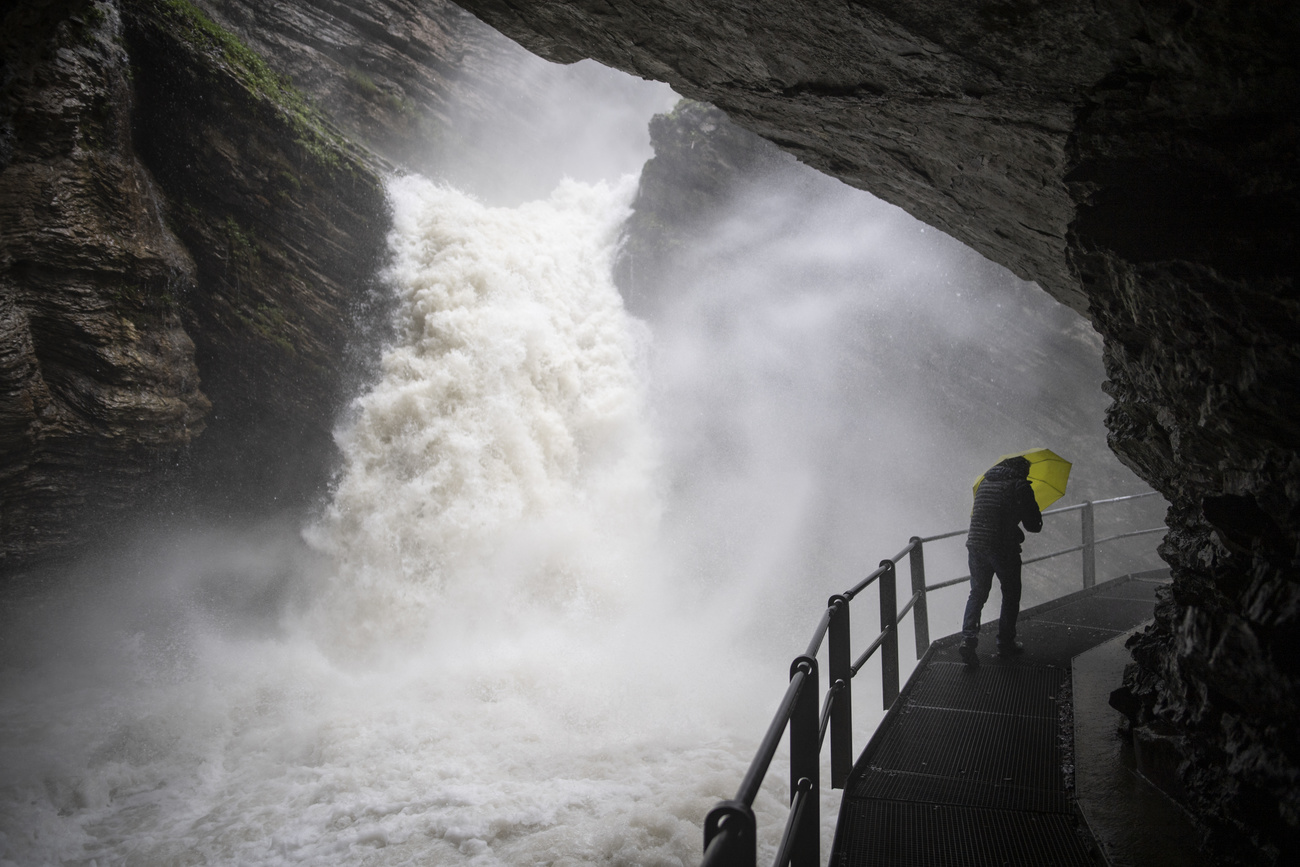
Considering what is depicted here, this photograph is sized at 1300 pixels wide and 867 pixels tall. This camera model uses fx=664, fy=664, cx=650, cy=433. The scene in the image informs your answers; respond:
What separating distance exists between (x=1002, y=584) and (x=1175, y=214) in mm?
3064

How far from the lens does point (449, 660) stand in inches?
395

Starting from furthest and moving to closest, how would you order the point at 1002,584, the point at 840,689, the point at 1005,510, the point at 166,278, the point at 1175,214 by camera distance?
the point at 166,278, the point at 1002,584, the point at 1005,510, the point at 840,689, the point at 1175,214

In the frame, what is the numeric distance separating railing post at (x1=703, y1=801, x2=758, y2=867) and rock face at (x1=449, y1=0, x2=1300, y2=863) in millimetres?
1787

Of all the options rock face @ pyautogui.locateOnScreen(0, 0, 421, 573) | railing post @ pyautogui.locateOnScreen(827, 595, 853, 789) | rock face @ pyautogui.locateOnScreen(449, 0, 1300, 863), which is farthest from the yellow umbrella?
rock face @ pyautogui.locateOnScreen(0, 0, 421, 573)

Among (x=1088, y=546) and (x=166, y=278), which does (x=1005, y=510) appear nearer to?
(x=1088, y=546)

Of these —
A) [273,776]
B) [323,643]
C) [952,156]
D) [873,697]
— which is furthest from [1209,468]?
[323,643]

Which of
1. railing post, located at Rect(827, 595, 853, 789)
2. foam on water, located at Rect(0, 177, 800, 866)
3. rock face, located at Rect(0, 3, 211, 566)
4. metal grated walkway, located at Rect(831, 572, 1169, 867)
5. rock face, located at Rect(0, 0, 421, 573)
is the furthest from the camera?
rock face, located at Rect(0, 0, 421, 573)

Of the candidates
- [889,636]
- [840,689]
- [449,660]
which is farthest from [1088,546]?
[449,660]

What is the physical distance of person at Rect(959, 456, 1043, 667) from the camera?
4.76 meters

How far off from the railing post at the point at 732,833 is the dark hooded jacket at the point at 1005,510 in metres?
4.05

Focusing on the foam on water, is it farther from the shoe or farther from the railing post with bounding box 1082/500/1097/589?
the railing post with bounding box 1082/500/1097/589

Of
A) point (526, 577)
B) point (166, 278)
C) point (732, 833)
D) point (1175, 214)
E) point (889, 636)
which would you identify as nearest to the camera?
point (732, 833)

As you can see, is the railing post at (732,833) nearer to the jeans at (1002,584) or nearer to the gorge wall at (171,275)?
the jeans at (1002,584)

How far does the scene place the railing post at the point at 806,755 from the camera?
2.15m
